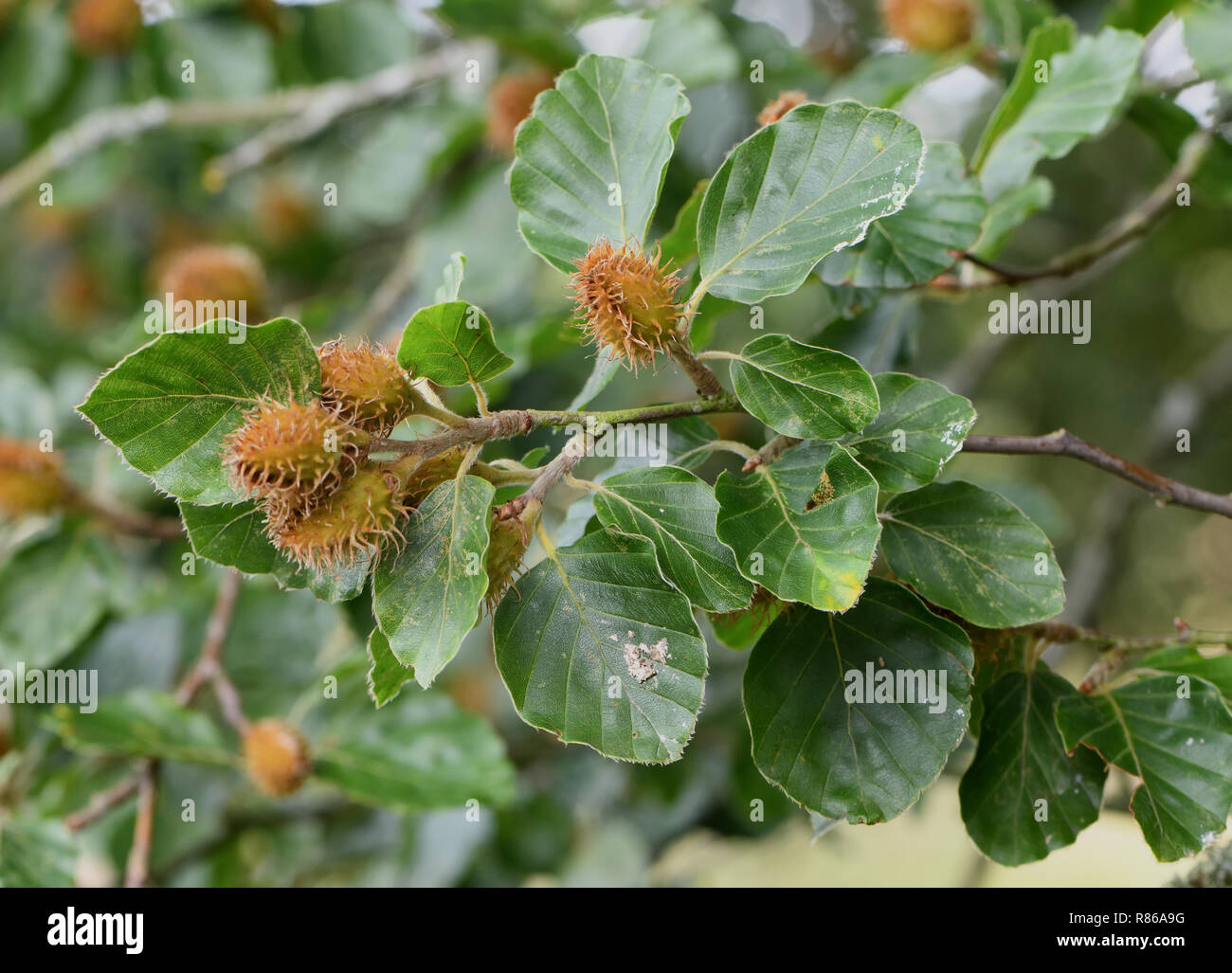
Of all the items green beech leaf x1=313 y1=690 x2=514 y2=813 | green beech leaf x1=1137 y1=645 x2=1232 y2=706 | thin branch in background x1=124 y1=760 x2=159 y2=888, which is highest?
green beech leaf x1=1137 y1=645 x2=1232 y2=706

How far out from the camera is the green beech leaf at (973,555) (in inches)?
29.7

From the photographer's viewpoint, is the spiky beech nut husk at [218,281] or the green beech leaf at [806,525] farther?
the spiky beech nut husk at [218,281]

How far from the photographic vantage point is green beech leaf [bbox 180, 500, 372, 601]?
2.37 ft

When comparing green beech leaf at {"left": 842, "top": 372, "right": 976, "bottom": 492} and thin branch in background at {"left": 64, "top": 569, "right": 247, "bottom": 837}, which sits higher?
green beech leaf at {"left": 842, "top": 372, "right": 976, "bottom": 492}

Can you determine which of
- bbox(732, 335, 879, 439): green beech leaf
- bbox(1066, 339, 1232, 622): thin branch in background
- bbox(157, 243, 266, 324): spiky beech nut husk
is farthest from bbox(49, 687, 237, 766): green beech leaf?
bbox(1066, 339, 1232, 622): thin branch in background

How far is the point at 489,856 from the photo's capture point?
2076 millimetres

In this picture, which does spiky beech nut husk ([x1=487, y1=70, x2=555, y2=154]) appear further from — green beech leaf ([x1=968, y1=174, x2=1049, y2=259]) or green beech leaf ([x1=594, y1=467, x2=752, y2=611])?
green beech leaf ([x1=594, y1=467, x2=752, y2=611])

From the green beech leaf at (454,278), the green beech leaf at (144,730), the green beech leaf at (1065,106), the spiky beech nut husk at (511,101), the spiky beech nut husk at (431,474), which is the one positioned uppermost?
the spiky beech nut husk at (511,101)

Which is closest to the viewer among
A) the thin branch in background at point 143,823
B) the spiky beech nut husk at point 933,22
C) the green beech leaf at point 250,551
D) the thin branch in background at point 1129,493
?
the green beech leaf at point 250,551

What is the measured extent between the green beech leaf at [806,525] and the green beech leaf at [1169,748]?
29 centimetres

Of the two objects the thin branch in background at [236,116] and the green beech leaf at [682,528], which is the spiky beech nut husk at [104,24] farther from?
the green beech leaf at [682,528]

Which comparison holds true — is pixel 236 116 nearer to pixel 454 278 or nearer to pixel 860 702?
pixel 454 278

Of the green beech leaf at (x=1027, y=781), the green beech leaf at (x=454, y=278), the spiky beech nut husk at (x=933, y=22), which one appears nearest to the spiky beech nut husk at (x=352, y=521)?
the green beech leaf at (x=454, y=278)

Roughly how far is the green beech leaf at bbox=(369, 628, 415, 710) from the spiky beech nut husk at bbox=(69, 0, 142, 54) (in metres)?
1.93
